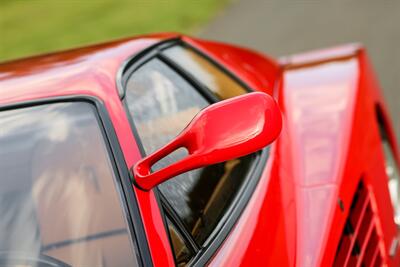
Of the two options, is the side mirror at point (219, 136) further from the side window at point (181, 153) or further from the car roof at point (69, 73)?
the car roof at point (69, 73)

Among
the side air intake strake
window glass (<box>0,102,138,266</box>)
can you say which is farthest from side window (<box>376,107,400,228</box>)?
window glass (<box>0,102,138,266</box>)

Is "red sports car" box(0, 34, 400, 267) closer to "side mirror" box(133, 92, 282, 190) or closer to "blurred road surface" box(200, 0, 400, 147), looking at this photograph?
"side mirror" box(133, 92, 282, 190)

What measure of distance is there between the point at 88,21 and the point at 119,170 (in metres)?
8.65

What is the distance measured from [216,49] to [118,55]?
90 centimetres

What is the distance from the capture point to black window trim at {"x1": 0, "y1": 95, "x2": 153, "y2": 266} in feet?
6.55

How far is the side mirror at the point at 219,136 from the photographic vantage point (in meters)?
2.00

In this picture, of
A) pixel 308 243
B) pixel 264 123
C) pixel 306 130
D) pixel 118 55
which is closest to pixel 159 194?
pixel 264 123

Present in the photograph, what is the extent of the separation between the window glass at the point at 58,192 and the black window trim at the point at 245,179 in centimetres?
13

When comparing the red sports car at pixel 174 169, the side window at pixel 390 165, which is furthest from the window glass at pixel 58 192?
the side window at pixel 390 165

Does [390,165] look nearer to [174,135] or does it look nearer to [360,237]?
[360,237]

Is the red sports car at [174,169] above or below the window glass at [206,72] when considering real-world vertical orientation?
below

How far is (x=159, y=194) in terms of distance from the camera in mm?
2156

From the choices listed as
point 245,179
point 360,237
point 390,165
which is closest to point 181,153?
point 245,179

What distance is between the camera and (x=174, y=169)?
1.99 m
